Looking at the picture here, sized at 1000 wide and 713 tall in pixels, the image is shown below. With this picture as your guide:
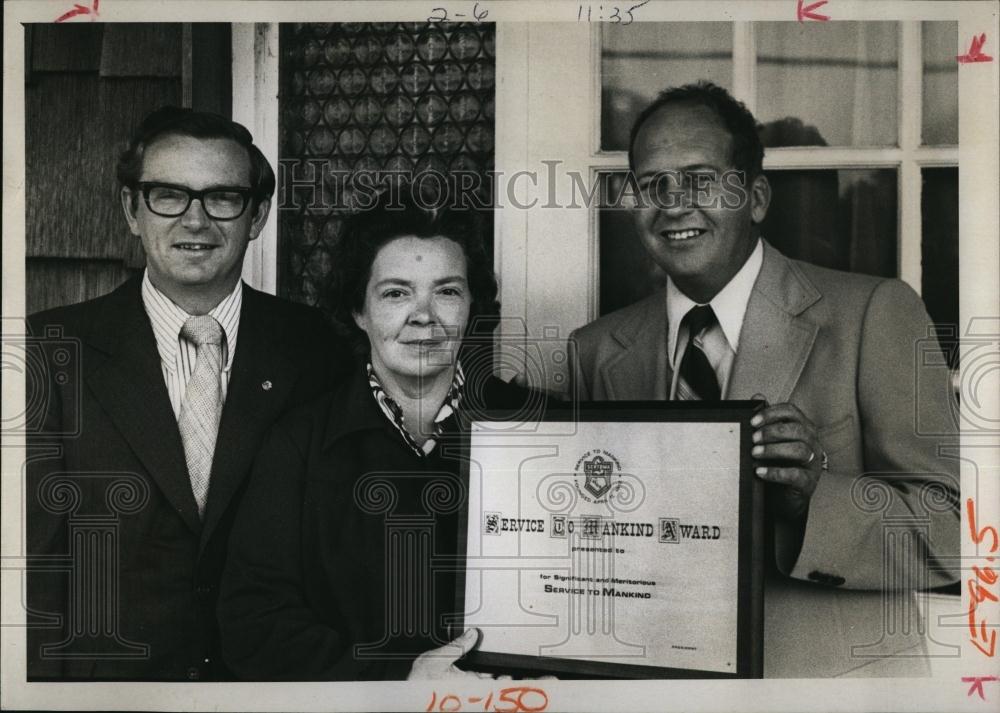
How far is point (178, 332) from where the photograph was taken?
2.26 m

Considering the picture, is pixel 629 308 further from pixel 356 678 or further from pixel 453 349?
pixel 356 678

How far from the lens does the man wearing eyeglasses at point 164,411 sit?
2230 millimetres

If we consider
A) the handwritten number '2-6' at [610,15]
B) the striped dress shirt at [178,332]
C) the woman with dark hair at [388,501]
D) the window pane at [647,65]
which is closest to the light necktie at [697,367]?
the woman with dark hair at [388,501]

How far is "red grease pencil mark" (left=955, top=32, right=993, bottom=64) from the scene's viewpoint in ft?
7.53

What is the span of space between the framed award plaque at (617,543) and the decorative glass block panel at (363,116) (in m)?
0.51

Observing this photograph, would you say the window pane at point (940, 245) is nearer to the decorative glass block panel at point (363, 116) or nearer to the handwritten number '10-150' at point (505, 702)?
the decorative glass block panel at point (363, 116)

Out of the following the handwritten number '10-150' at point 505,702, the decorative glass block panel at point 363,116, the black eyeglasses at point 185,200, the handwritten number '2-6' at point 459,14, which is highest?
the handwritten number '2-6' at point 459,14

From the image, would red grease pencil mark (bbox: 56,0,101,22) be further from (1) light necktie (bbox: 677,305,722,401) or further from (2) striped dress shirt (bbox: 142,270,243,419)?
(1) light necktie (bbox: 677,305,722,401)

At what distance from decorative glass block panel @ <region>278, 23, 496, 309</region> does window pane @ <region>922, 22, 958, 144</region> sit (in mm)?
938

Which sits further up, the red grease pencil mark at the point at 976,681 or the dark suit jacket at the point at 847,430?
the dark suit jacket at the point at 847,430

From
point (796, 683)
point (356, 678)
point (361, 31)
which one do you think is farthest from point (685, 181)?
point (356, 678)

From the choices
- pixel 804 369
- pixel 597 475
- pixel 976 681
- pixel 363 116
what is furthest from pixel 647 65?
pixel 976 681

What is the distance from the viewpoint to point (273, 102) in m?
2.29

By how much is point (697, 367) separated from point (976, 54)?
91cm
